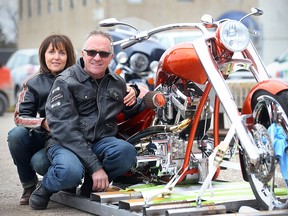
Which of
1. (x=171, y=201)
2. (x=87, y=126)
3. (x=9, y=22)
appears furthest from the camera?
(x=9, y=22)

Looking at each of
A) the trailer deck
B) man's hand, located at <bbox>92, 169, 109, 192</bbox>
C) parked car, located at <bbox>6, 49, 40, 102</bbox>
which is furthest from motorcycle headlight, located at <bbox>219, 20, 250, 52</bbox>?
parked car, located at <bbox>6, 49, 40, 102</bbox>

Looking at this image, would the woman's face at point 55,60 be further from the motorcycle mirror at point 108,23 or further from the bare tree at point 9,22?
the bare tree at point 9,22

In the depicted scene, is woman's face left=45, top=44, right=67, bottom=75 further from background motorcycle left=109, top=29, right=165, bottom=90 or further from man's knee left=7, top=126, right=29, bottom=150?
background motorcycle left=109, top=29, right=165, bottom=90

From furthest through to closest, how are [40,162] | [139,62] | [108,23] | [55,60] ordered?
[139,62] → [55,60] → [40,162] → [108,23]

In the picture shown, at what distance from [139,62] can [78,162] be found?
25.0 ft

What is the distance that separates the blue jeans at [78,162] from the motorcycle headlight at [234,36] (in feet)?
3.44

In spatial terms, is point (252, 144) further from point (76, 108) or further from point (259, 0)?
point (259, 0)

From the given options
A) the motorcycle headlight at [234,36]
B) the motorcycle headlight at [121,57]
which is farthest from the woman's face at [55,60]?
the motorcycle headlight at [121,57]

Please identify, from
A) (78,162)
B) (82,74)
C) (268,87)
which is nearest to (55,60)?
(82,74)

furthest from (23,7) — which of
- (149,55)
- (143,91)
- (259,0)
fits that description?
(143,91)

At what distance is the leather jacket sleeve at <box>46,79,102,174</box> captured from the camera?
18.1ft

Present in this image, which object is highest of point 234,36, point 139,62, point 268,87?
point 234,36

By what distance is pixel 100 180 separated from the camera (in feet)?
18.1

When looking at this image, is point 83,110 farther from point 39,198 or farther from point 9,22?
point 9,22
